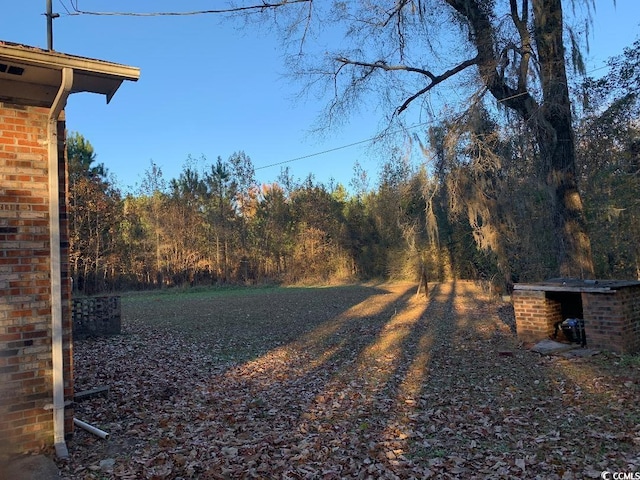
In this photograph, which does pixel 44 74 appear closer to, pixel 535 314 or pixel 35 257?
pixel 35 257

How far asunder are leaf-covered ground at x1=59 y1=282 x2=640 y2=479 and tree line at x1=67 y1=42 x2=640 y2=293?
418 centimetres

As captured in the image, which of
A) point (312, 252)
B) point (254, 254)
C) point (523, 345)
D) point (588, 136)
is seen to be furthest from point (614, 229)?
point (254, 254)

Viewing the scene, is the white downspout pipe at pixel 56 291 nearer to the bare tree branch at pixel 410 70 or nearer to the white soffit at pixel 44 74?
the white soffit at pixel 44 74

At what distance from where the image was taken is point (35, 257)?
3742 millimetres

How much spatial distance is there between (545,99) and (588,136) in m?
3.31

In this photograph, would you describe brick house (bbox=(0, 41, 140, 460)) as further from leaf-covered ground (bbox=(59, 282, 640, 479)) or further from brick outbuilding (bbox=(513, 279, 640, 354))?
brick outbuilding (bbox=(513, 279, 640, 354))

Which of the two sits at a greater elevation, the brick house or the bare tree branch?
the bare tree branch

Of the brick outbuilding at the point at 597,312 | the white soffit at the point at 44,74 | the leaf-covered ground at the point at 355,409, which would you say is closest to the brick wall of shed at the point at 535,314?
the brick outbuilding at the point at 597,312

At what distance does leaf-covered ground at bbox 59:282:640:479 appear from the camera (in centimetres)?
349

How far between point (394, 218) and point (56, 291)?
24.0 metres

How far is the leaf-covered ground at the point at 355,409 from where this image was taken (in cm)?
349

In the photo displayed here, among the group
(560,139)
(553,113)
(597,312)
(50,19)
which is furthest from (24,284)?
(560,139)

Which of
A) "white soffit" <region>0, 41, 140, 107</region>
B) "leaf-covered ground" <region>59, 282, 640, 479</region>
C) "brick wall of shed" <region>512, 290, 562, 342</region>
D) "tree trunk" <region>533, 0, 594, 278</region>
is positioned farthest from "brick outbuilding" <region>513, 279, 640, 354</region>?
"white soffit" <region>0, 41, 140, 107</region>

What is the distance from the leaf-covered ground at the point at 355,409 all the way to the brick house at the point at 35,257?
47cm
